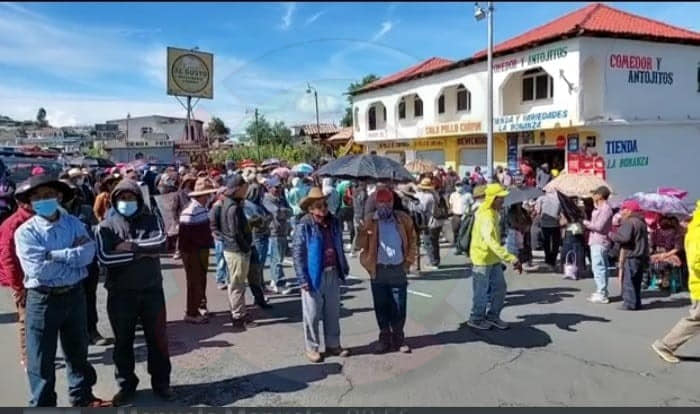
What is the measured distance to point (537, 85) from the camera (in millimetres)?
20844

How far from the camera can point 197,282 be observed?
6.66 m

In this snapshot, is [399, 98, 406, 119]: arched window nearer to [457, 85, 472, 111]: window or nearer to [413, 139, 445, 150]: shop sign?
[413, 139, 445, 150]: shop sign

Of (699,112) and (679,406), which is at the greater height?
(699,112)

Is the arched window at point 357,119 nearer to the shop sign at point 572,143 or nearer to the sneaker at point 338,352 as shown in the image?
the shop sign at point 572,143

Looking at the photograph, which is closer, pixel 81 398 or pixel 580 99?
pixel 81 398

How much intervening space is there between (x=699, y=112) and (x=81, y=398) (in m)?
21.8

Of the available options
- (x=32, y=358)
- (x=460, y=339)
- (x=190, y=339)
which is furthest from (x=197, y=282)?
(x=460, y=339)

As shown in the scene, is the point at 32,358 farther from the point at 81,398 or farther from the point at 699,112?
the point at 699,112

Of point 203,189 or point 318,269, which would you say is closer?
point 318,269

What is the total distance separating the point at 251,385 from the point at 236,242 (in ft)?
6.57

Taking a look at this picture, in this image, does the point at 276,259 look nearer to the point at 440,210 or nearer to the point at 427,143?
the point at 440,210

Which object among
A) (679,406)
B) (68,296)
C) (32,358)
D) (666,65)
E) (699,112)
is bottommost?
(679,406)

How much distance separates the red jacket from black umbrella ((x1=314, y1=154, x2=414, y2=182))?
3.61 m

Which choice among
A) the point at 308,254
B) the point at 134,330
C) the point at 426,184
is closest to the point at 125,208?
the point at 134,330
